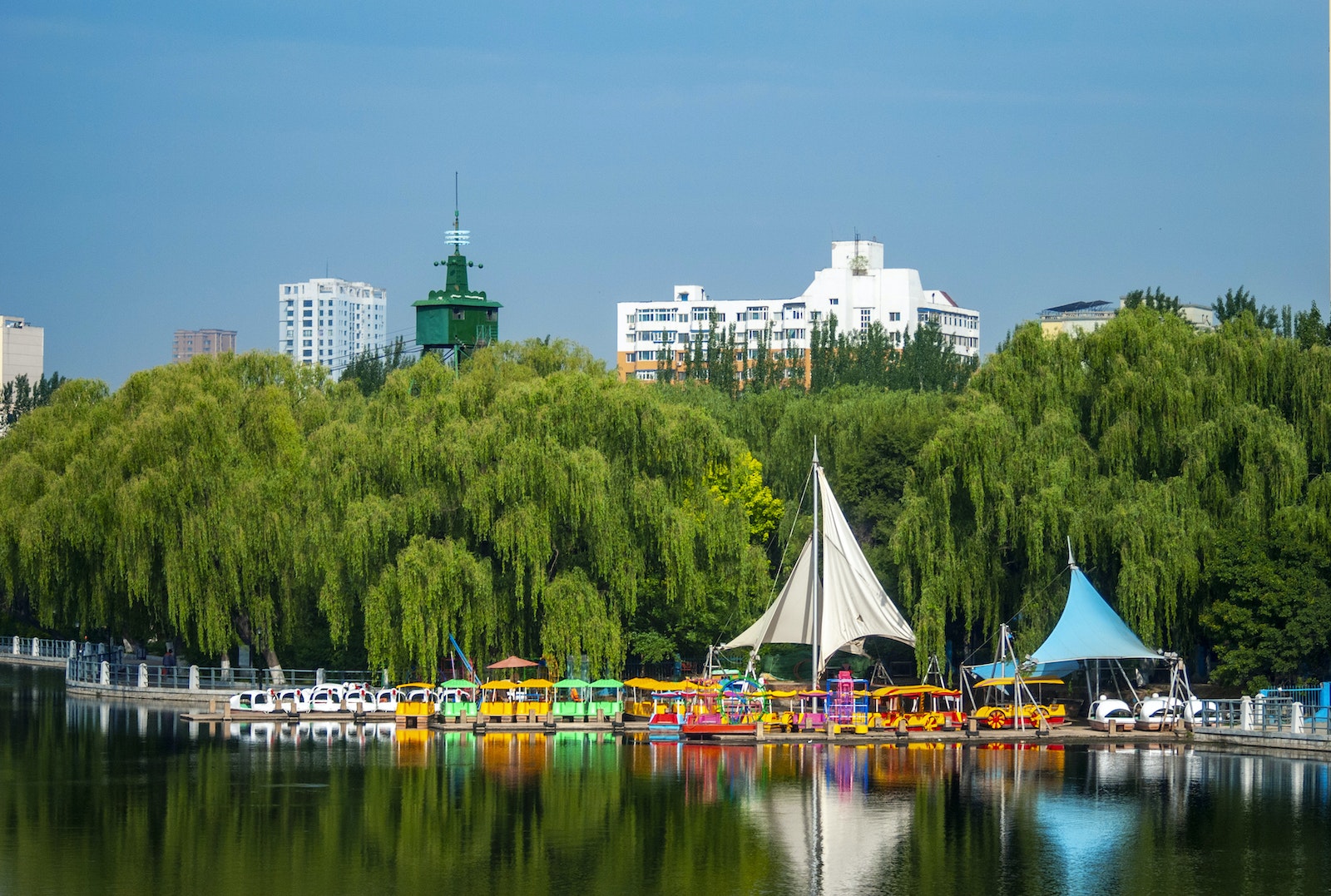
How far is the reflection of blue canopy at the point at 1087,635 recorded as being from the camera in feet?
151

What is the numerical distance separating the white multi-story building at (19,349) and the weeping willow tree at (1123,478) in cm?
15278

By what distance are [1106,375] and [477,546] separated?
20.9 meters

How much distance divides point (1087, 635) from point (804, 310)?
129737 millimetres

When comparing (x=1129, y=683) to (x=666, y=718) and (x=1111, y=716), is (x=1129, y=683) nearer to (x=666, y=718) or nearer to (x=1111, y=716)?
(x=1111, y=716)

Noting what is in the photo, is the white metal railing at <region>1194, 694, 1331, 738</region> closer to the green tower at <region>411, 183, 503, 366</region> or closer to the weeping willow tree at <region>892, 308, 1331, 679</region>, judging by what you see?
the weeping willow tree at <region>892, 308, 1331, 679</region>

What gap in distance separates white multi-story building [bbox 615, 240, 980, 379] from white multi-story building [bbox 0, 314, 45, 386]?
6678cm

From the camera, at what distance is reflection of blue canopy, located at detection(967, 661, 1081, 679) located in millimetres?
48250

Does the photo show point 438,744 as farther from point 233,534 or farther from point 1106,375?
point 1106,375

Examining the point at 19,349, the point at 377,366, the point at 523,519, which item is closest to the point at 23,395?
the point at 377,366

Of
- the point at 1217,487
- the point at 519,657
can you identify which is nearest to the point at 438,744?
the point at 519,657

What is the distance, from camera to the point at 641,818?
108 feet

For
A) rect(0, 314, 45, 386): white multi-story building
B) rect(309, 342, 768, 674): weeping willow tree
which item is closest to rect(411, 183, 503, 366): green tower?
rect(309, 342, 768, 674): weeping willow tree

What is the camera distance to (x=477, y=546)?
172 feet

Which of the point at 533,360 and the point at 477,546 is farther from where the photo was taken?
the point at 533,360
